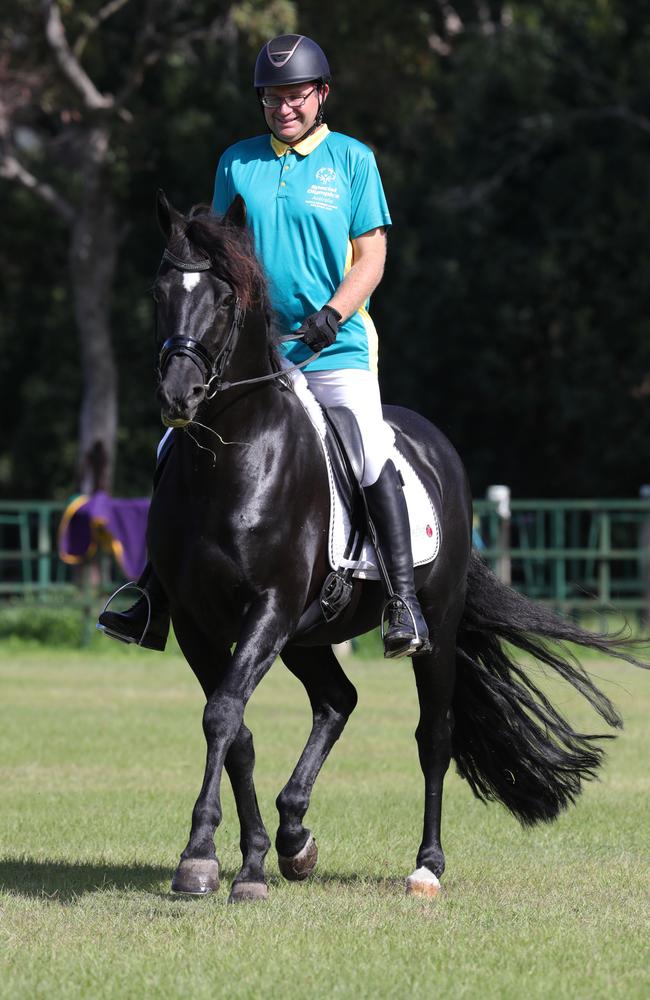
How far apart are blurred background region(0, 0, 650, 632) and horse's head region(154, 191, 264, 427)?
2038cm

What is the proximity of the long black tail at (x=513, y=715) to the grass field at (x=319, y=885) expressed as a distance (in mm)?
302

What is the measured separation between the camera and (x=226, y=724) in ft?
19.3

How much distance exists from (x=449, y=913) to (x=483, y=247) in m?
25.6

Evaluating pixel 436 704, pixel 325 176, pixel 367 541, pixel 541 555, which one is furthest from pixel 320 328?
pixel 541 555

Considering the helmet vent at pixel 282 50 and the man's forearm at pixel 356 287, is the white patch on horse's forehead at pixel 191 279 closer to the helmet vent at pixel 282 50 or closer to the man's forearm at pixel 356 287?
the man's forearm at pixel 356 287

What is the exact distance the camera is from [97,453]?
2883 centimetres

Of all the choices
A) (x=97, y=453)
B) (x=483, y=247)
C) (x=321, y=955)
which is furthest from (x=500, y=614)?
(x=483, y=247)

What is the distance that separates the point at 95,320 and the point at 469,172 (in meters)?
7.61

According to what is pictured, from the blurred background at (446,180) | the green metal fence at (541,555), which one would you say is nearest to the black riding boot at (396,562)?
the green metal fence at (541,555)

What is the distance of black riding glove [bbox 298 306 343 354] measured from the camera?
6309mm

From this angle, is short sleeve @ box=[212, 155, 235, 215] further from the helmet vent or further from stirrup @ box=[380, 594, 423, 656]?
stirrup @ box=[380, 594, 423, 656]

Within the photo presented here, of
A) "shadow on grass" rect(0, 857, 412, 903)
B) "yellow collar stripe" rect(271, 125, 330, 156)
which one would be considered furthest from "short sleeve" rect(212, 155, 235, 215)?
"shadow on grass" rect(0, 857, 412, 903)

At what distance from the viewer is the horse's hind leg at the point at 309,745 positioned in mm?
6566

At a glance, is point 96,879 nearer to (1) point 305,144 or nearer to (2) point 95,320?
(1) point 305,144
